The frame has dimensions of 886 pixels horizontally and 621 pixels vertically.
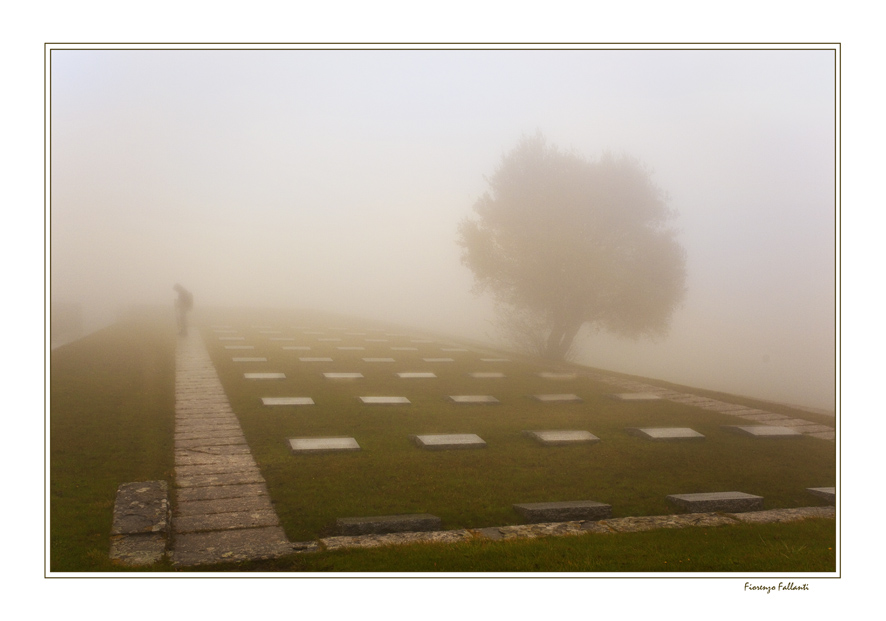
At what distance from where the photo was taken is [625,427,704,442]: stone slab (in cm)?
803

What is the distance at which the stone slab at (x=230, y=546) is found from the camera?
13.4 feet

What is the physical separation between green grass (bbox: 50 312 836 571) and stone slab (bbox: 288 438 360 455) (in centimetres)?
12

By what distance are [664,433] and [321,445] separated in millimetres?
4387

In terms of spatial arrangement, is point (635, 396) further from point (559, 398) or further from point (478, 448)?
point (478, 448)

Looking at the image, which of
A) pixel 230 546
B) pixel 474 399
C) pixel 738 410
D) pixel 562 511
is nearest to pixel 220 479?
pixel 230 546

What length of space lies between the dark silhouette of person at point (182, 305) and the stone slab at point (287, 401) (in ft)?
27.9

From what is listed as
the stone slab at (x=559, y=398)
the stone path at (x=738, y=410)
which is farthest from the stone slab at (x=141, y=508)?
the stone path at (x=738, y=410)

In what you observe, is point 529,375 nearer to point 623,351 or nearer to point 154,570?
point 623,351

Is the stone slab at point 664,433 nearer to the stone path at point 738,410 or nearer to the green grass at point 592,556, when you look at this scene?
the stone path at point 738,410

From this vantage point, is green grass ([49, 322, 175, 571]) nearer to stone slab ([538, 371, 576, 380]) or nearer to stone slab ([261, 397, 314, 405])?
stone slab ([261, 397, 314, 405])

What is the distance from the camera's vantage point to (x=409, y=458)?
684cm

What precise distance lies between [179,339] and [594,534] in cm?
1704

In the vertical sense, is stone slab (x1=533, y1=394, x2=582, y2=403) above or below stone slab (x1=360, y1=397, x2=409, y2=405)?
below

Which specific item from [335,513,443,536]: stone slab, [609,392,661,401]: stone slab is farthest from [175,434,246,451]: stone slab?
[609,392,661,401]: stone slab
